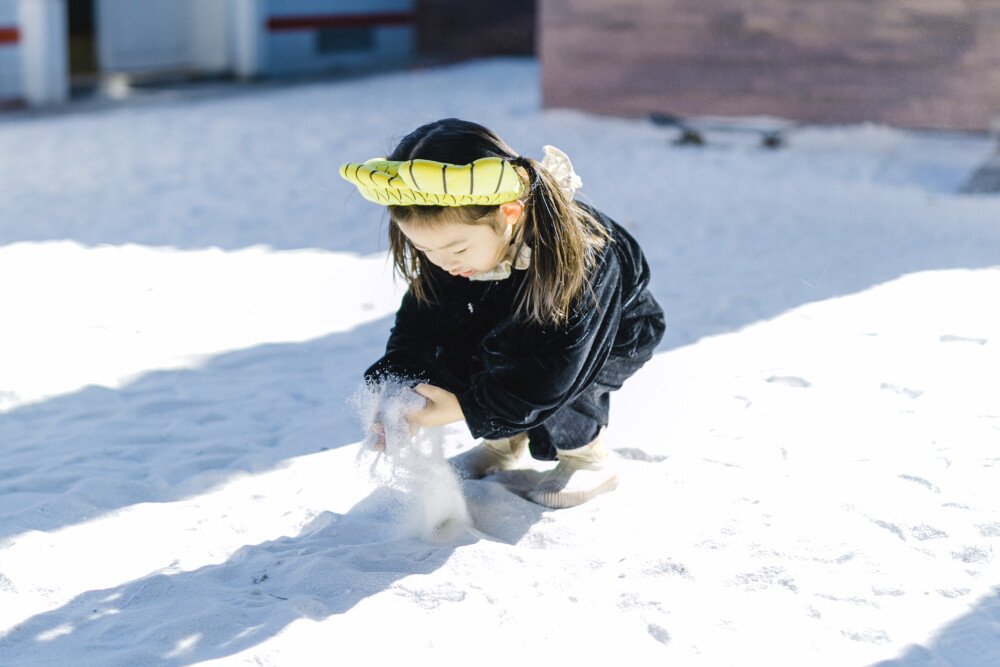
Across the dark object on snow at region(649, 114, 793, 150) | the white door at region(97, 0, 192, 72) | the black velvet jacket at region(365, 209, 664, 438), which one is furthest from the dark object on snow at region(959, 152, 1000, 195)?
the white door at region(97, 0, 192, 72)

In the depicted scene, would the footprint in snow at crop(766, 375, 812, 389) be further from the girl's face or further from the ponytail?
the girl's face

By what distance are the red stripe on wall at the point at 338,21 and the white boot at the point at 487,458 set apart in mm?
11159

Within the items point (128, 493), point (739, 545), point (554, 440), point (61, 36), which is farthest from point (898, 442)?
point (61, 36)

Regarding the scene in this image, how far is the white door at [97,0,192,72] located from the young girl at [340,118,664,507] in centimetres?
1080

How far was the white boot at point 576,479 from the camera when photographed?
2678 millimetres

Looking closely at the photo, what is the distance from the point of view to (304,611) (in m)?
2.18

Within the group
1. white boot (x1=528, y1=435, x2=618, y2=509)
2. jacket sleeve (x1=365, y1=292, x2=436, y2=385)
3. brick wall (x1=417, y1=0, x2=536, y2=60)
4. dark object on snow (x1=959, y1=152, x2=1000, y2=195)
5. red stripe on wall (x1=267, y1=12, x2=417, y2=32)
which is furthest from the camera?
brick wall (x1=417, y1=0, x2=536, y2=60)

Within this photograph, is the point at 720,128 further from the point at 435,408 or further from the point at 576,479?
the point at 435,408

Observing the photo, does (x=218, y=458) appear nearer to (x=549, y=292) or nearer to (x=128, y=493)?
(x=128, y=493)

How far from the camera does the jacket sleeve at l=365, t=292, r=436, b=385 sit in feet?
8.41

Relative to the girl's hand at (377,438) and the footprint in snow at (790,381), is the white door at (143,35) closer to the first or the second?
the footprint in snow at (790,381)

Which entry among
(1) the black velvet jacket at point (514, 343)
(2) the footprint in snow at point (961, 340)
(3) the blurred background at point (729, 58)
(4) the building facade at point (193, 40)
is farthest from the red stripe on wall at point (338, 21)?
(1) the black velvet jacket at point (514, 343)

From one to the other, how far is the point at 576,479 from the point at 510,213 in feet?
2.53

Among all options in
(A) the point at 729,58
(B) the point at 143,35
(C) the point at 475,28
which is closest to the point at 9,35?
(B) the point at 143,35
